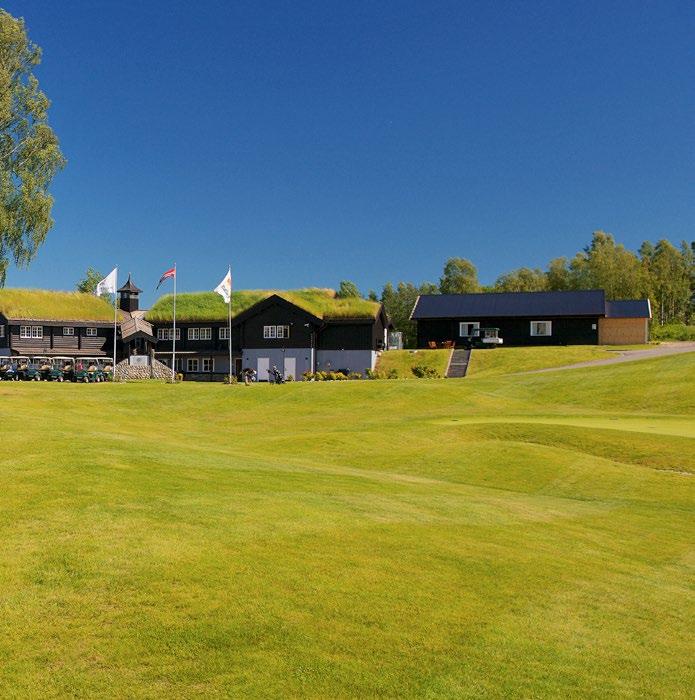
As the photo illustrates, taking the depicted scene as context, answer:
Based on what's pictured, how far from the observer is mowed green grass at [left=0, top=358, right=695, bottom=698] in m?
6.89

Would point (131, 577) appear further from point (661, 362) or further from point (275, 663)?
point (661, 362)

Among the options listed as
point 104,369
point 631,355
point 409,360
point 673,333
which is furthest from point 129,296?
point 673,333

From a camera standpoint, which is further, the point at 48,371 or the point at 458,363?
the point at 458,363

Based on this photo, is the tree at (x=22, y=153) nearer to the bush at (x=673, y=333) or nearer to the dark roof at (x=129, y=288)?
the dark roof at (x=129, y=288)

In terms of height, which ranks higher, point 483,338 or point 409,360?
point 483,338

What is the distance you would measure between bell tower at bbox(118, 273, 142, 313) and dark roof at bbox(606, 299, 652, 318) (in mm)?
64298

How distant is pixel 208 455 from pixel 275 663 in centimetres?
1487

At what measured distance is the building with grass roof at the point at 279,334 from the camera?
78938mm

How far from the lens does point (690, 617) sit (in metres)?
10.0

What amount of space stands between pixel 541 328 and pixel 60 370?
56818 millimetres

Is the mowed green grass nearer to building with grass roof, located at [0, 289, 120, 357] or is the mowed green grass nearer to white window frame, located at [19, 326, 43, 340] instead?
building with grass roof, located at [0, 289, 120, 357]

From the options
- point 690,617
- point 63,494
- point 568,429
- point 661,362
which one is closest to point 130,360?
point 661,362

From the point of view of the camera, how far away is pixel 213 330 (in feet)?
281

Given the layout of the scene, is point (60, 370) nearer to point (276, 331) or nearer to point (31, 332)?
point (31, 332)
